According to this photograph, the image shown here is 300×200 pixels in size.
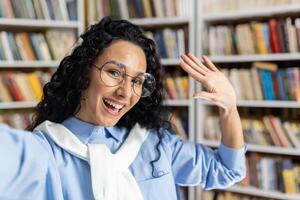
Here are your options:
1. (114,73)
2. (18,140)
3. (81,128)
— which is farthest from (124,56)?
(18,140)

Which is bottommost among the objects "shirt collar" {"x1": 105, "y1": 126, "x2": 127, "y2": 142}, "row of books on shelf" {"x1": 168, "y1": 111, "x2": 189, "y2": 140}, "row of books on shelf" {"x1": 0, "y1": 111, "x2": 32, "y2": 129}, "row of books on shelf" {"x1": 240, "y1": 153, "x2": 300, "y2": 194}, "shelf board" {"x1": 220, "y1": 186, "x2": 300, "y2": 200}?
"shelf board" {"x1": 220, "y1": 186, "x2": 300, "y2": 200}

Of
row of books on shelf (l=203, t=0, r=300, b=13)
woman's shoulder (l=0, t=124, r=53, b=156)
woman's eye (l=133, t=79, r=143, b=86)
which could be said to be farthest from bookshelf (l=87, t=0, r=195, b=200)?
woman's shoulder (l=0, t=124, r=53, b=156)

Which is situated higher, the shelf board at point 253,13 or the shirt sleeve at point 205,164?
the shelf board at point 253,13

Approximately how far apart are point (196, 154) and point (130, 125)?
238 millimetres

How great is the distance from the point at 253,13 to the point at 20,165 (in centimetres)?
165

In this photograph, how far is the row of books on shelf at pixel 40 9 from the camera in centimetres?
218

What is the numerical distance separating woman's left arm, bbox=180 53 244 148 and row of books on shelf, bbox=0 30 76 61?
148 centimetres

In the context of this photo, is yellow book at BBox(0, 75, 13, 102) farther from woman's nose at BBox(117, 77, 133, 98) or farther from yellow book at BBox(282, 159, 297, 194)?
yellow book at BBox(282, 159, 297, 194)

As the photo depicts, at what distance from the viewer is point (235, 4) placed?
6.81 feet

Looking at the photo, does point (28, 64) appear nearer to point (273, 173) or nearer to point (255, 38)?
point (255, 38)

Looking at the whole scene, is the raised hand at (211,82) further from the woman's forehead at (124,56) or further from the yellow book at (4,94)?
the yellow book at (4,94)

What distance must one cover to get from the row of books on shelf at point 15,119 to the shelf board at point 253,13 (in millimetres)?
1334

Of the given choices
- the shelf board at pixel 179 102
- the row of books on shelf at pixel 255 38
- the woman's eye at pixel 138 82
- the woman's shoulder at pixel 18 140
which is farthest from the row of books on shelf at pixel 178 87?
the woman's shoulder at pixel 18 140

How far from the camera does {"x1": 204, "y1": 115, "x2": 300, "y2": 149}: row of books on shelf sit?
2006mm
